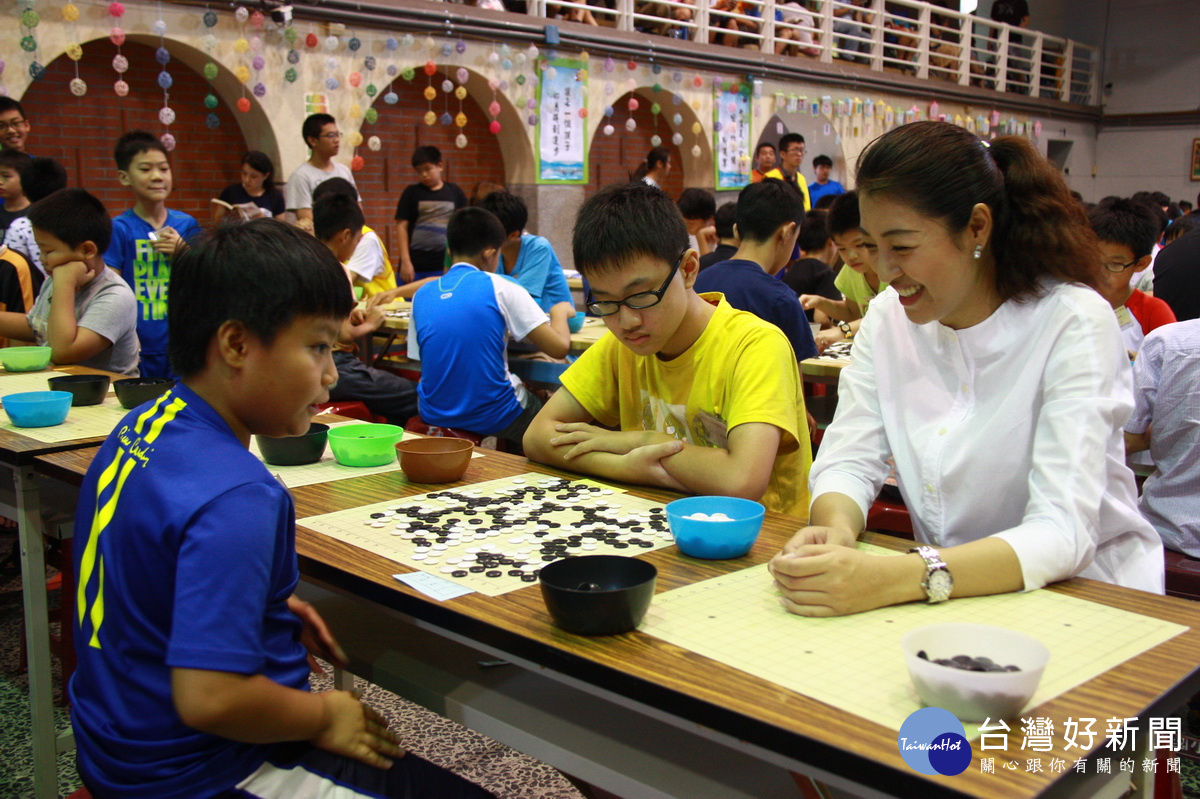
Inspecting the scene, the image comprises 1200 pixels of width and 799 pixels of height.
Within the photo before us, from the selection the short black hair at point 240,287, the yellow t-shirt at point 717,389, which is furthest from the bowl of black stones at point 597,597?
the yellow t-shirt at point 717,389

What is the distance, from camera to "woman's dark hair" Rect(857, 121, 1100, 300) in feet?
5.10

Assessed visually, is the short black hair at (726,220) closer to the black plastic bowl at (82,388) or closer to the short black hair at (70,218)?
the short black hair at (70,218)

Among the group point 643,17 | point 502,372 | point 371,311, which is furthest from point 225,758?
point 643,17

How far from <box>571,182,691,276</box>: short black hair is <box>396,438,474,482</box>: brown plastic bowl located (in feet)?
1.48

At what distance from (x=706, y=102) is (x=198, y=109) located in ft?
17.1

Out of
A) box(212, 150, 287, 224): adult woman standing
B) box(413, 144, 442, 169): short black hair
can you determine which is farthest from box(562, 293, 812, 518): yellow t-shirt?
box(413, 144, 442, 169): short black hair

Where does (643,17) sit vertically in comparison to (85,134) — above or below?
above

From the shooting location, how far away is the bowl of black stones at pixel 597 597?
1207mm

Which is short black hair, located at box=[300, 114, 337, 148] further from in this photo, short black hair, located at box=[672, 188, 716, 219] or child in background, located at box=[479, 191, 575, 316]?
short black hair, located at box=[672, 188, 716, 219]

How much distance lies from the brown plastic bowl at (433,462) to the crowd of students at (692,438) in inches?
8.0

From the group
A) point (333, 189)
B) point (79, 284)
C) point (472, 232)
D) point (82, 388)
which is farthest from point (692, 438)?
point (333, 189)

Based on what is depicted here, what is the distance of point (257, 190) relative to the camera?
23.5 ft

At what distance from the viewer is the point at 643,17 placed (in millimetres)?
9664

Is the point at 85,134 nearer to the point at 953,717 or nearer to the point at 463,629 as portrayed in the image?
the point at 463,629
